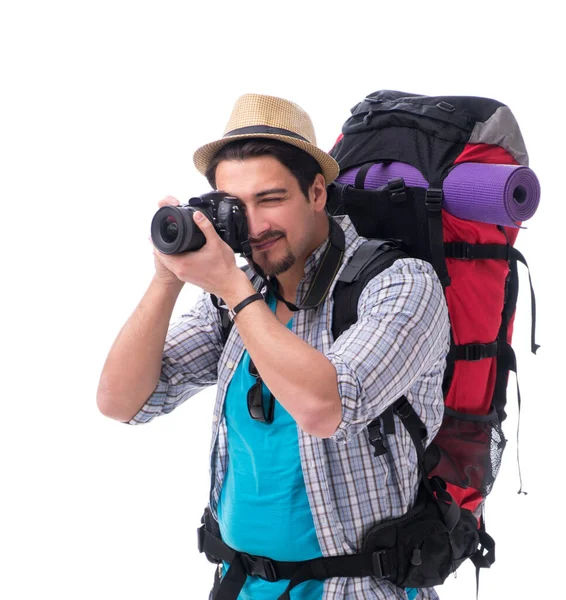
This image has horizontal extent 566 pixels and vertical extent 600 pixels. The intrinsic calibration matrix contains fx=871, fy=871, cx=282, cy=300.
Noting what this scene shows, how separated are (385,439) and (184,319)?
25.7 inches

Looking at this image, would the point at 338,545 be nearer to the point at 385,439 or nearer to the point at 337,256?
the point at 385,439

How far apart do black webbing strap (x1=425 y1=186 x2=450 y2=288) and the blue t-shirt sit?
1.33 ft

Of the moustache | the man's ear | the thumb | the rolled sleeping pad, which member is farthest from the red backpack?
the thumb

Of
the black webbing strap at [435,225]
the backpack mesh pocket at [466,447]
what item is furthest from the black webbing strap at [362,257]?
the backpack mesh pocket at [466,447]

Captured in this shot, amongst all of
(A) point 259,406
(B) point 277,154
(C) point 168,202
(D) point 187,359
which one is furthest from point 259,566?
(B) point 277,154

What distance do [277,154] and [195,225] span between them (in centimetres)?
36

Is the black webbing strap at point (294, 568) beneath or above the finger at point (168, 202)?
beneath

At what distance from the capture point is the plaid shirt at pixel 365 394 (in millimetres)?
1787

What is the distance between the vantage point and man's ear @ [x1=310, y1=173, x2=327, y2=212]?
2178 mm

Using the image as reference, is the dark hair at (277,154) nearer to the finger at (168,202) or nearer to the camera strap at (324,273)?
the camera strap at (324,273)

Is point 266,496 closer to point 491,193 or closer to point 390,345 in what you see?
point 390,345

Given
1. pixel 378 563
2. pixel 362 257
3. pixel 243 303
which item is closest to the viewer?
pixel 243 303

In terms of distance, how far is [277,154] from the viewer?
2088 millimetres

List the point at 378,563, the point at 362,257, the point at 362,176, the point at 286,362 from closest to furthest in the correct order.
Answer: the point at 286,362, the point at 378,563, the point at 362,257, the point at 362,176
